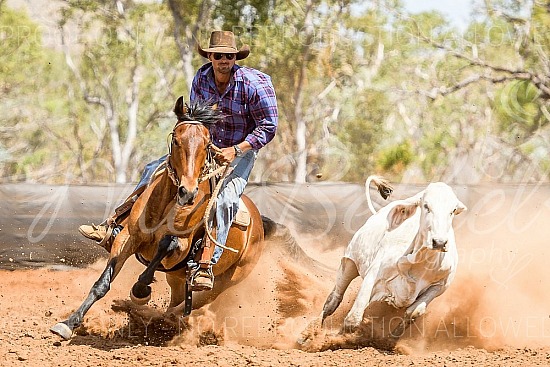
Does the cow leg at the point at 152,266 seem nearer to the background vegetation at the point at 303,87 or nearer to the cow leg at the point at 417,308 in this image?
the cow leg at the point at 417,308

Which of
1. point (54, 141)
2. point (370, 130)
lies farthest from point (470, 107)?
point (54, 141)

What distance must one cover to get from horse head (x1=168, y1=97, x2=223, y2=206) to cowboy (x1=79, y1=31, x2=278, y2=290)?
1.85ft

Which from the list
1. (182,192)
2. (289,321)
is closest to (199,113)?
(182,192)

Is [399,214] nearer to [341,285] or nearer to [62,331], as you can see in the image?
[341,285]

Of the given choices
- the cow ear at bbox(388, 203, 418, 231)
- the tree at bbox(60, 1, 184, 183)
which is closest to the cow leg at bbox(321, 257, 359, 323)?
the cow ear at bbox(388, 203, 418, 231)

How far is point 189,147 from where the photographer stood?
5.57 m

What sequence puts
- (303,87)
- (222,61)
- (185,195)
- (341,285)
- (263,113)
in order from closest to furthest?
(185,195), (222,61), (263,113), (341,285), (303,87)

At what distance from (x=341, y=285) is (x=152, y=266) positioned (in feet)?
6.47

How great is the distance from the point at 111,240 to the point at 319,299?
2.38 m

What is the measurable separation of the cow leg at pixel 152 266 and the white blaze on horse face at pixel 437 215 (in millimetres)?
1874

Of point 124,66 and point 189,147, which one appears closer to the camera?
point 189,147

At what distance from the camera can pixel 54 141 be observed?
43.8 metres

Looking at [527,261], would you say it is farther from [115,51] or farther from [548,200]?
[115,51]

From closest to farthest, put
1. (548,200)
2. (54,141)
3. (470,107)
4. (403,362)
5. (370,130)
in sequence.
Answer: (403,362) < (548,200) < (370,130) < (470,107) < (54,141)
